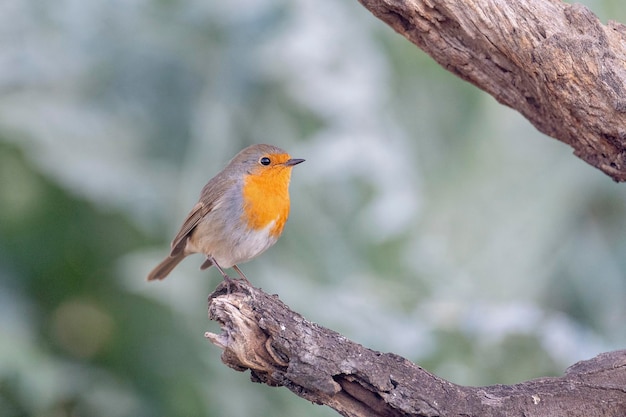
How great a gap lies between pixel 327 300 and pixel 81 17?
2.10m

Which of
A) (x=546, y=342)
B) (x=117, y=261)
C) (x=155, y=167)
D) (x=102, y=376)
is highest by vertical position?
(x=155, y=167)

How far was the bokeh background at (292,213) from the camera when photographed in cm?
412

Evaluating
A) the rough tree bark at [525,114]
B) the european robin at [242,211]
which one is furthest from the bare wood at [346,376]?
the european robin at [242,211]

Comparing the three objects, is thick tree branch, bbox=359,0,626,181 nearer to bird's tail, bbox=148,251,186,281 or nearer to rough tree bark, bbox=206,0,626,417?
rough tree bark, bbox=206,0,626,417

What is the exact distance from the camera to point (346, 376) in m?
2.28

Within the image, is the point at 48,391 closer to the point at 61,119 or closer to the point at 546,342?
the point at 61,119

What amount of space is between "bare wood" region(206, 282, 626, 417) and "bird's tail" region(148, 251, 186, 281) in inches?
60.6

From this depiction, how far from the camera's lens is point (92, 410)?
4051mm

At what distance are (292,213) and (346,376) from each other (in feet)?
8.53

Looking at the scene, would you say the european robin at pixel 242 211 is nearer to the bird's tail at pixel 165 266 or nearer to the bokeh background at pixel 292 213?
the bird's tail at pixel 165 266

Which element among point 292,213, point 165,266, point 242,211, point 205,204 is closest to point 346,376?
point 242,211

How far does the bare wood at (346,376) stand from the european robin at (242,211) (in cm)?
98

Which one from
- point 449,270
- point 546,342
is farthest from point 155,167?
point 546,342

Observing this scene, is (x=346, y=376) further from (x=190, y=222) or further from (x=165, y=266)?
(x=165, y=266)
